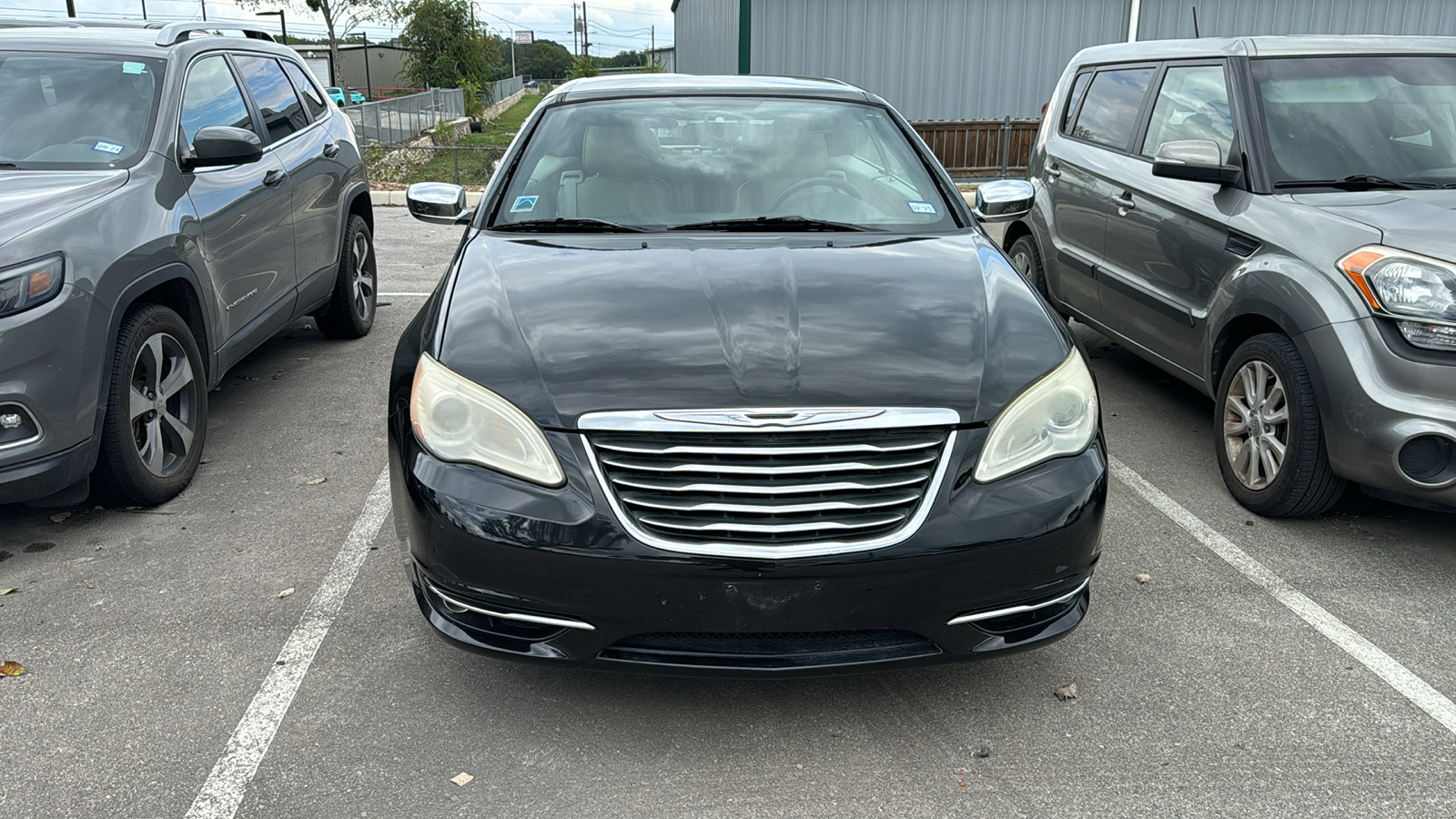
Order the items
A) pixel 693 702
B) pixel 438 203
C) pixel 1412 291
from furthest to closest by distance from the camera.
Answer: pixel 438 203
pixel 1412 291
pixel 693 702

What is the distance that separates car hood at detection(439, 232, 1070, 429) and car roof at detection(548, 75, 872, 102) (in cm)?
102

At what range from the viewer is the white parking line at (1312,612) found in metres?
3.13

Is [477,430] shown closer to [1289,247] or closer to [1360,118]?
[1289,247]

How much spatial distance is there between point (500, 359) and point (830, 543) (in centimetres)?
96

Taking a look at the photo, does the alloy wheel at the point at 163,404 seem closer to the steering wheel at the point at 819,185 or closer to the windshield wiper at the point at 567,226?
the windshield wiper at the point at 567,226

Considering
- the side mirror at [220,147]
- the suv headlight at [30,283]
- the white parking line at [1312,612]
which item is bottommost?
the white parking line at [1312,612]

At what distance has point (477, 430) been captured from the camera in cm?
274

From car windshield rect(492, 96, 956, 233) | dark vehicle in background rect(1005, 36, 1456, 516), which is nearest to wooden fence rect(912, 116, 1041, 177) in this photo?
dark vehicle in background rect(1005, 36, 1456, 516)

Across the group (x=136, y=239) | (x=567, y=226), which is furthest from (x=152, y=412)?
(x=567, y=226)

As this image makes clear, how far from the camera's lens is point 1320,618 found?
3596mm

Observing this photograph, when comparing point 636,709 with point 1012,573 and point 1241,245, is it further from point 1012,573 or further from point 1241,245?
point 1241,245

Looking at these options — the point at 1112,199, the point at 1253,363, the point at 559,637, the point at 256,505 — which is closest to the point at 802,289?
the point at 559,637

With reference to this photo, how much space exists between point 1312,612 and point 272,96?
557 cm

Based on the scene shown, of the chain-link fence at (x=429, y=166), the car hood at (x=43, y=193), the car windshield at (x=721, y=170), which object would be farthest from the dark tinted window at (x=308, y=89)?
the chain-link fence at (x=429, y=166)
